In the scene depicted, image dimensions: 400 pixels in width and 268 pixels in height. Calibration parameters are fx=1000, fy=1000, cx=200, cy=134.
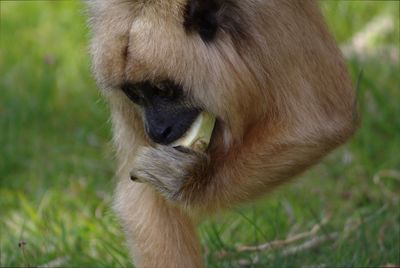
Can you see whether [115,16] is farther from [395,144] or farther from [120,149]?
[395,144]

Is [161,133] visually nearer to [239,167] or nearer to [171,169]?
[171,169]

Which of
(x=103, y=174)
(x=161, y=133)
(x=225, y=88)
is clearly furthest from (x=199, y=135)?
(x=103, y=174)

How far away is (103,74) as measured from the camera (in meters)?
4.92

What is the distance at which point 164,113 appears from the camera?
5.02 meters

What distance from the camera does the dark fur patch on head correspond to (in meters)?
4.68

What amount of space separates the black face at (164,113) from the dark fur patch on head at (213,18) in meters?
0.38

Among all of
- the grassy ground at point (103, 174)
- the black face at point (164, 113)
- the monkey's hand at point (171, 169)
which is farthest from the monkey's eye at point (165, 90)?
the grassy ground at point (103, 174)

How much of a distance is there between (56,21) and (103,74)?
5421 mm

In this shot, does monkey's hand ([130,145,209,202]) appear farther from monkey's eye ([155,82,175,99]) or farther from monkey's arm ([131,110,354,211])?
monkey's eye ([155,82,175,99])

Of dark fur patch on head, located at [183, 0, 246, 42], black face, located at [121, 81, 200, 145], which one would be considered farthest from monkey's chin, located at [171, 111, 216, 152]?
dark fur patch on head, located at [183, 0, 246, 42]

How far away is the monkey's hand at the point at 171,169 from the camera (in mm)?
4930

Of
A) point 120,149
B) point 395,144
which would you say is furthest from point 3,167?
point 395,144

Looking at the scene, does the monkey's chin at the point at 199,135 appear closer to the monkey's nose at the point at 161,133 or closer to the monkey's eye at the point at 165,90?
the monkey's nose at the point at 161,133

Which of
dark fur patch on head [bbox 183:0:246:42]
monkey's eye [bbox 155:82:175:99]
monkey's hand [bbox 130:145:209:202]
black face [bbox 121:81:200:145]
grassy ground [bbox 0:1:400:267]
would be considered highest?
dark fur patch on head [bbox 183:0:246:42]
